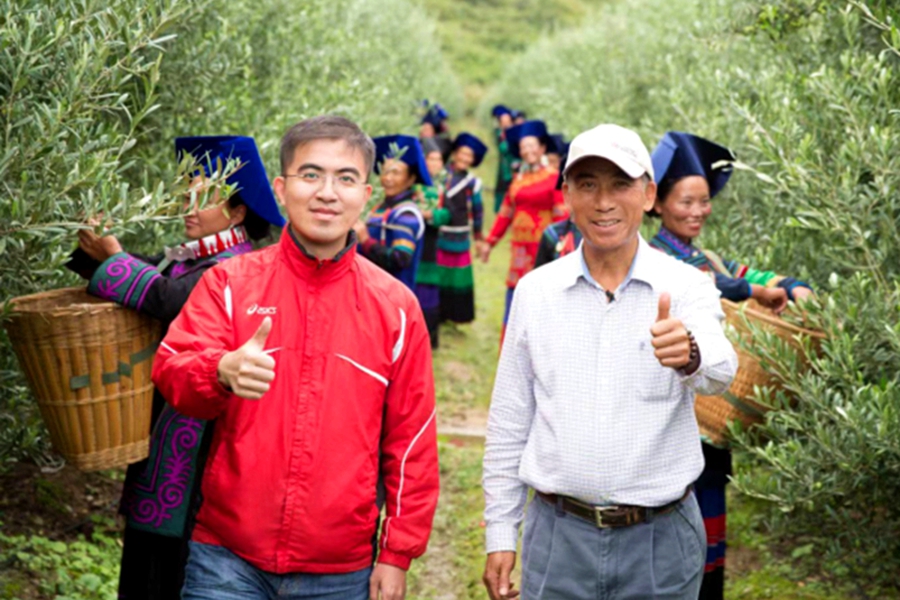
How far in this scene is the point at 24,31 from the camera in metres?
3.79

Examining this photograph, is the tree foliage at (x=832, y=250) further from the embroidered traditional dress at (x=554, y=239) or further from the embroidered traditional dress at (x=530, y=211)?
the embroidered traditional dress at (x=530, y=211)

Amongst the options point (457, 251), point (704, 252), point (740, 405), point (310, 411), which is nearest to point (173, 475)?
point (310, 411)

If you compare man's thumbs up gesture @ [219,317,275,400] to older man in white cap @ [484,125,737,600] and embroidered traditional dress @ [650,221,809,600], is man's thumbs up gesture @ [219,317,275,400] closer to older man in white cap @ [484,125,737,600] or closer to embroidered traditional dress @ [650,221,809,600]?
older man in white cap @ [484,125,737,600]

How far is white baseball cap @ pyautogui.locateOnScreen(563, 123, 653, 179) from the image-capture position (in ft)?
11.2

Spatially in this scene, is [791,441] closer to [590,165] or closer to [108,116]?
[590,165]

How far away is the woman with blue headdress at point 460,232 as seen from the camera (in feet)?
43.5

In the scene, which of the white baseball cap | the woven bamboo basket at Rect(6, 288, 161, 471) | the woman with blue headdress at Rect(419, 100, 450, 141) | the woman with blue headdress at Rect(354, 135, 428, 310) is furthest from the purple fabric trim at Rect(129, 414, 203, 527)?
the woman with blue headdress at Rect(419, 100, 450, 141)

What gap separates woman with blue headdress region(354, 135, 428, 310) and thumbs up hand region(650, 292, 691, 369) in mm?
5998

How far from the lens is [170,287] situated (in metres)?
4.03

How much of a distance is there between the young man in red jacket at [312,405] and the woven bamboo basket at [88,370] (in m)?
0.58

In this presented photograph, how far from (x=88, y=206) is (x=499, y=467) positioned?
158 cm

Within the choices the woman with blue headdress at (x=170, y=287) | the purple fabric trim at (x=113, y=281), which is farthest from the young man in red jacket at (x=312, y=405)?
the purple fabric trim at (x=113, y=281)

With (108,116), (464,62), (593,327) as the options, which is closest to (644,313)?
(593,327)

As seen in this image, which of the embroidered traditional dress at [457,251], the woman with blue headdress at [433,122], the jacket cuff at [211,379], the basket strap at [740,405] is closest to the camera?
the jacket cuff at [211,379]
